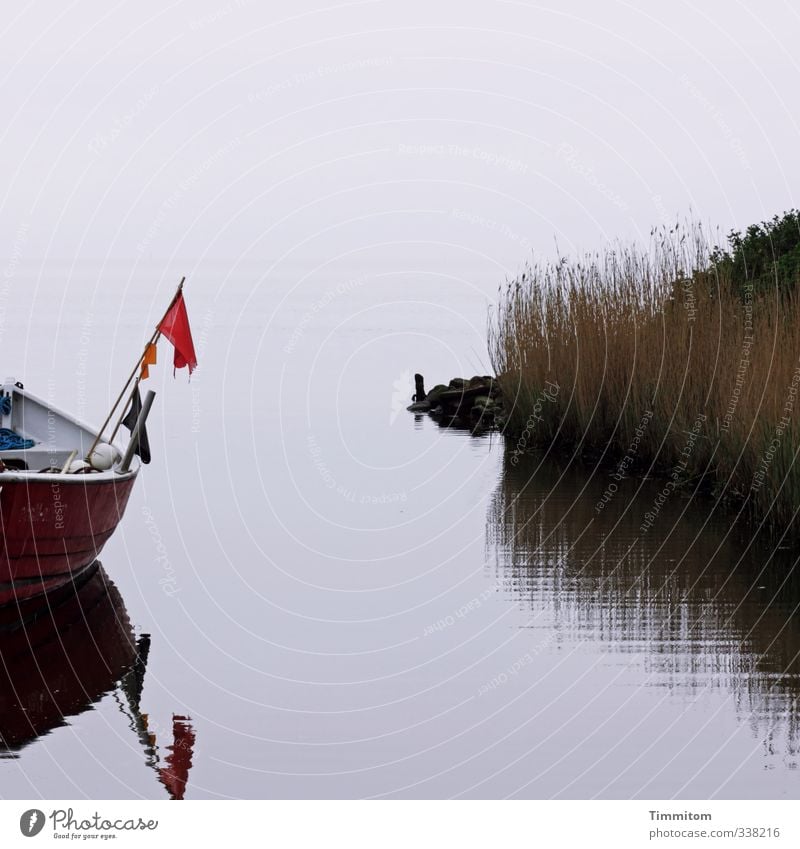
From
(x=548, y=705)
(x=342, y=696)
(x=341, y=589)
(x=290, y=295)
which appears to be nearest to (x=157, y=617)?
(x=341, y=589)

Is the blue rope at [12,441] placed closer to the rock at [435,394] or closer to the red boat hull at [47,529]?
the red boat hull at [47,529]

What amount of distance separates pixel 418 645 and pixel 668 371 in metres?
6.70

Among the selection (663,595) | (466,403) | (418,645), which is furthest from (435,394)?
(418,645)

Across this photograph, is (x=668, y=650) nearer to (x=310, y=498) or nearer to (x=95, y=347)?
(x=310, y=498)

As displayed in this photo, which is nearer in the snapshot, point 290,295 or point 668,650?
point 668,650

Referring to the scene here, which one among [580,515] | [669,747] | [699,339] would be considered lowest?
[669,747]

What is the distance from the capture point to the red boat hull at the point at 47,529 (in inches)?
440

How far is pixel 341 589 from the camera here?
41.9 feet

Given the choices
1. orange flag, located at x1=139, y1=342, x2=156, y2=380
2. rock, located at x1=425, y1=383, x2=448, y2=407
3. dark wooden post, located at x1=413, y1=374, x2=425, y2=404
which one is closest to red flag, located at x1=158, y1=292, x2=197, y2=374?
orange flag, located at x1=139, y1=342, x2=156, y2=380

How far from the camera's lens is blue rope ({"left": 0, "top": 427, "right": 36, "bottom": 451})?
14211 mm

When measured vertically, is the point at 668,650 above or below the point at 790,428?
below

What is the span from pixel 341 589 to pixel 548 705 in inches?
139
